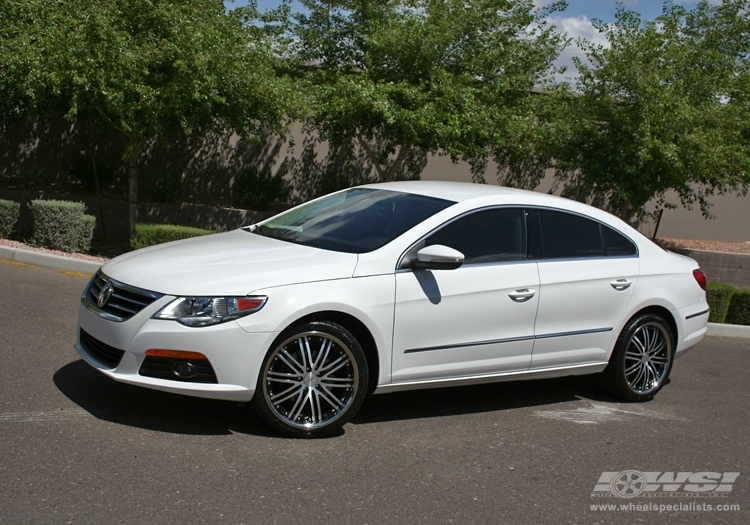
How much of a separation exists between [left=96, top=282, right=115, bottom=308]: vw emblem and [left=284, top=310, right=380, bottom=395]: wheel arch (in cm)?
126

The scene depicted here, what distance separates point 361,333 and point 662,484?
212 cm

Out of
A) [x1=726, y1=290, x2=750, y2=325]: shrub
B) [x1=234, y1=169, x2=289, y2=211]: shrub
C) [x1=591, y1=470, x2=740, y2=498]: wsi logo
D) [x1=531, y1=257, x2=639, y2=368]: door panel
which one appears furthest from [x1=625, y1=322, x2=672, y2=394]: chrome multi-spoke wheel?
[x1=234, y1=169, x2=289, y2=211]: shrub

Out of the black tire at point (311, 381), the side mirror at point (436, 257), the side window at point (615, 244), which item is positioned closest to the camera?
the black tire at point (311, 381)

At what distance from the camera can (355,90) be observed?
14.7 meters

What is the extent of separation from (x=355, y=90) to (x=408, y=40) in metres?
1.39

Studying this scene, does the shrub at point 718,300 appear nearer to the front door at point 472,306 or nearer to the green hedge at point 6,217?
the front door at point 472,306

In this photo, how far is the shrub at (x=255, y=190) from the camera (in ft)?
61.4

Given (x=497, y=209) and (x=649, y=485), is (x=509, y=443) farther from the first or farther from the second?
(x=497, y=209)

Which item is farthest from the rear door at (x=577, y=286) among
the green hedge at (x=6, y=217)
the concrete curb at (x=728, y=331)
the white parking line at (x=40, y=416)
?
the green hedge at (x=6, y=217)

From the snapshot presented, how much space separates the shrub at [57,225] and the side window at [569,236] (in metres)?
8.06

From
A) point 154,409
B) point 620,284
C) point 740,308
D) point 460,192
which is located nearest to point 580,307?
point 620,284

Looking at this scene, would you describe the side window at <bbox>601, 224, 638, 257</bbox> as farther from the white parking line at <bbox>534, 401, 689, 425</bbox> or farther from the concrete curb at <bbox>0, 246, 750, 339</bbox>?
the concrete curb at <bbox>0, 246, 750, 339</bbox>

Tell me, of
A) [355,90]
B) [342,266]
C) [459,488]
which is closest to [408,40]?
[355,90]

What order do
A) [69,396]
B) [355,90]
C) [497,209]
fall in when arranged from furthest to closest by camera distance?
1. [355,90]
2. [497,209]
3. [69,396]
